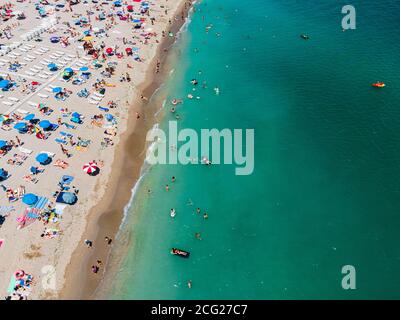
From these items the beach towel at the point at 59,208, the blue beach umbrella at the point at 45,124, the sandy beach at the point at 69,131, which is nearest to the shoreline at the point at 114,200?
the sandy beach at the point at 69,131

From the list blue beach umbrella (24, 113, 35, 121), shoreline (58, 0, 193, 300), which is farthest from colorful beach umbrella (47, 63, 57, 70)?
shoreline (58, 0, 193, 300)

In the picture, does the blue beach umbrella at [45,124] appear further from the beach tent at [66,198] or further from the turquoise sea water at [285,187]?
the turquoise sea water at [285,187]

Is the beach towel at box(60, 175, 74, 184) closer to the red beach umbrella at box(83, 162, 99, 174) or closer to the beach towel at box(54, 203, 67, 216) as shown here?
the red beach umbrella at box(83, 162, 99, 174)

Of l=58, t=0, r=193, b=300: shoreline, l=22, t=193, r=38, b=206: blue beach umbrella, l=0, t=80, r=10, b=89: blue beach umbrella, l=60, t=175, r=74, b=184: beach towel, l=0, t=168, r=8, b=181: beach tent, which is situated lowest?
l=58, t=0, r=193, b=300: shoreline

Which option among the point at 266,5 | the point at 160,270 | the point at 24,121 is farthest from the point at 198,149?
the point at 266,5

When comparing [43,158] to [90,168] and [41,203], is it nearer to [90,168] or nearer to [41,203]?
[90,168]
